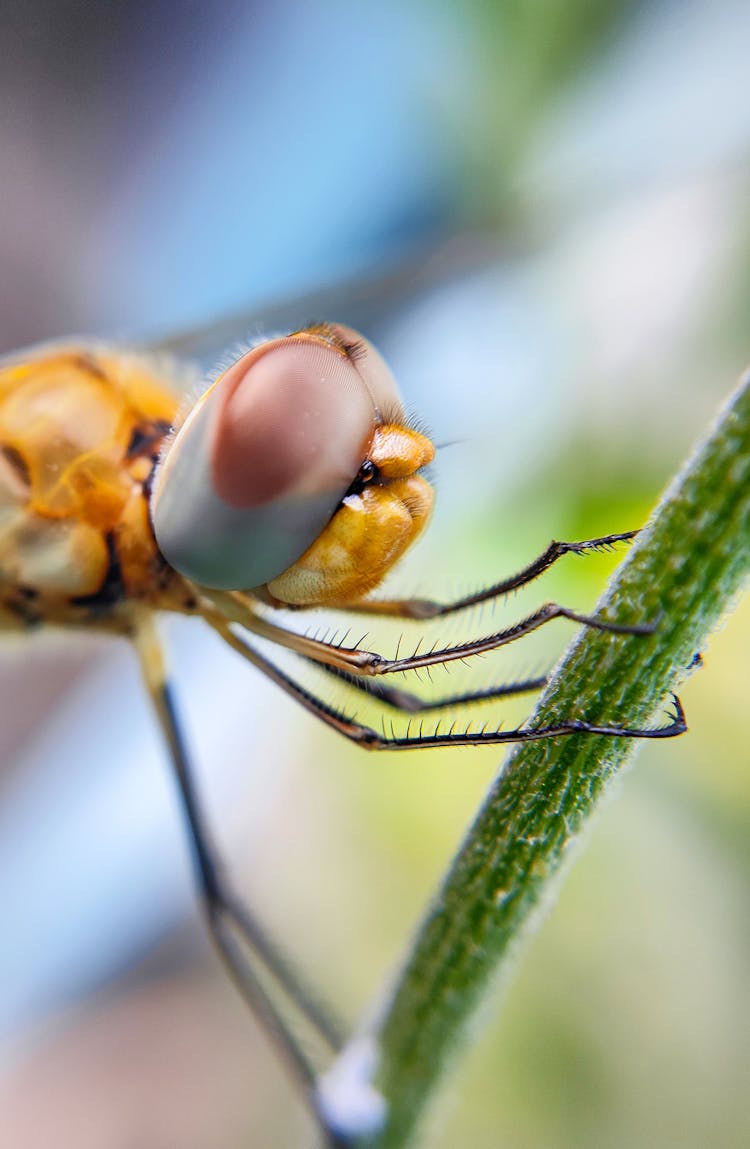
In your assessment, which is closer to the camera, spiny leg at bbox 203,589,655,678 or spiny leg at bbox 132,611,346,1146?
spiny leg at bbox 203,589,655,678

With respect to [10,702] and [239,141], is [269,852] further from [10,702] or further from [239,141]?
[239,141]

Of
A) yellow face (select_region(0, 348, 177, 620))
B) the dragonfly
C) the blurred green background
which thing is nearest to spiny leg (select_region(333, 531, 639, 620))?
the dragonfly

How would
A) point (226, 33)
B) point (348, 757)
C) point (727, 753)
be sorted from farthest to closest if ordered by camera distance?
point (226, 33) < point (348, 757) < point (727, 753)

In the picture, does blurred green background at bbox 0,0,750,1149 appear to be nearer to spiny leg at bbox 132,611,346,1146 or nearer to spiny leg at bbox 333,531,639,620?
spiny leg at bbox 132,611,346,1146

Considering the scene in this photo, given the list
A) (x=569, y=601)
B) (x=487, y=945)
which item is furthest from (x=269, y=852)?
(x=487, y=945)

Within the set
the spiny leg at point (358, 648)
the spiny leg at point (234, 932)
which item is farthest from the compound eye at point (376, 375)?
the spiny leg at point (234, 932)

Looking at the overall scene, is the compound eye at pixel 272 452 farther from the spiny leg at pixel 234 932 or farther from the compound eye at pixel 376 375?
the spiny leg at pixel 234 932
